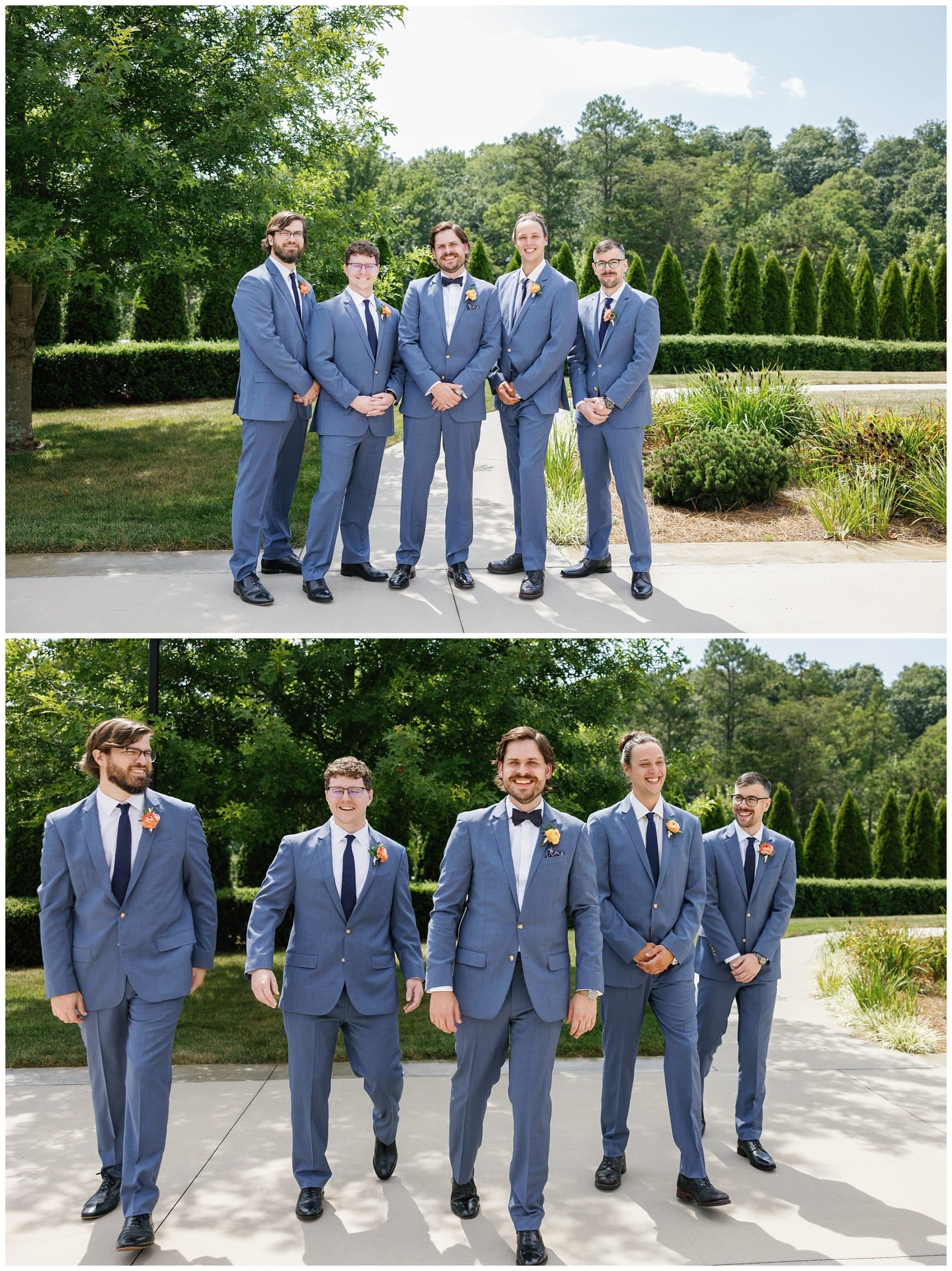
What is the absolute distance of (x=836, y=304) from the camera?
2508 cm

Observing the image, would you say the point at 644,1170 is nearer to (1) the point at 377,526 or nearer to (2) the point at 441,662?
(2) the point at 441,662

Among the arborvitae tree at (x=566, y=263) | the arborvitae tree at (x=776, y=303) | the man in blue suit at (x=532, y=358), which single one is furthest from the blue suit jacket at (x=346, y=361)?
the arborvitae tree at (x=776, y=303)

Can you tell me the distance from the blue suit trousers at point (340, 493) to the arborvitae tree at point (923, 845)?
20.5 metres

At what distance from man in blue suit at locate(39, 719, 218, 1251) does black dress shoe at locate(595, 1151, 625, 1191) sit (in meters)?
1.84

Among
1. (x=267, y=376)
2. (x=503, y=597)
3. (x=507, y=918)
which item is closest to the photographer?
(x=507, y=918)

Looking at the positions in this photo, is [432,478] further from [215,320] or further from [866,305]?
[866,305]

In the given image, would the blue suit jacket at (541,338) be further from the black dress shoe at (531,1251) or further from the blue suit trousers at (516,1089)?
the black dress shoe at (531,1251)

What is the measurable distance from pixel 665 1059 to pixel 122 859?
243cm

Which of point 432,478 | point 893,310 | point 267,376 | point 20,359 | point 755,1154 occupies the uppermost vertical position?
point 893,310

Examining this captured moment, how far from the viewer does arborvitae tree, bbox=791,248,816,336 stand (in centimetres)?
2469

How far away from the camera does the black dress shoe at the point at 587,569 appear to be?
7711 mm

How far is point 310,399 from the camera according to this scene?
22.0 feet

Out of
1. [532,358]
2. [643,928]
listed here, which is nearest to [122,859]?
[643,928]

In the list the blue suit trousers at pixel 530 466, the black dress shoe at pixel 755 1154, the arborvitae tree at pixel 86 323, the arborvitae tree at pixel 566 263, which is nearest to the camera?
the black dress shoe at pixel 755 1154
